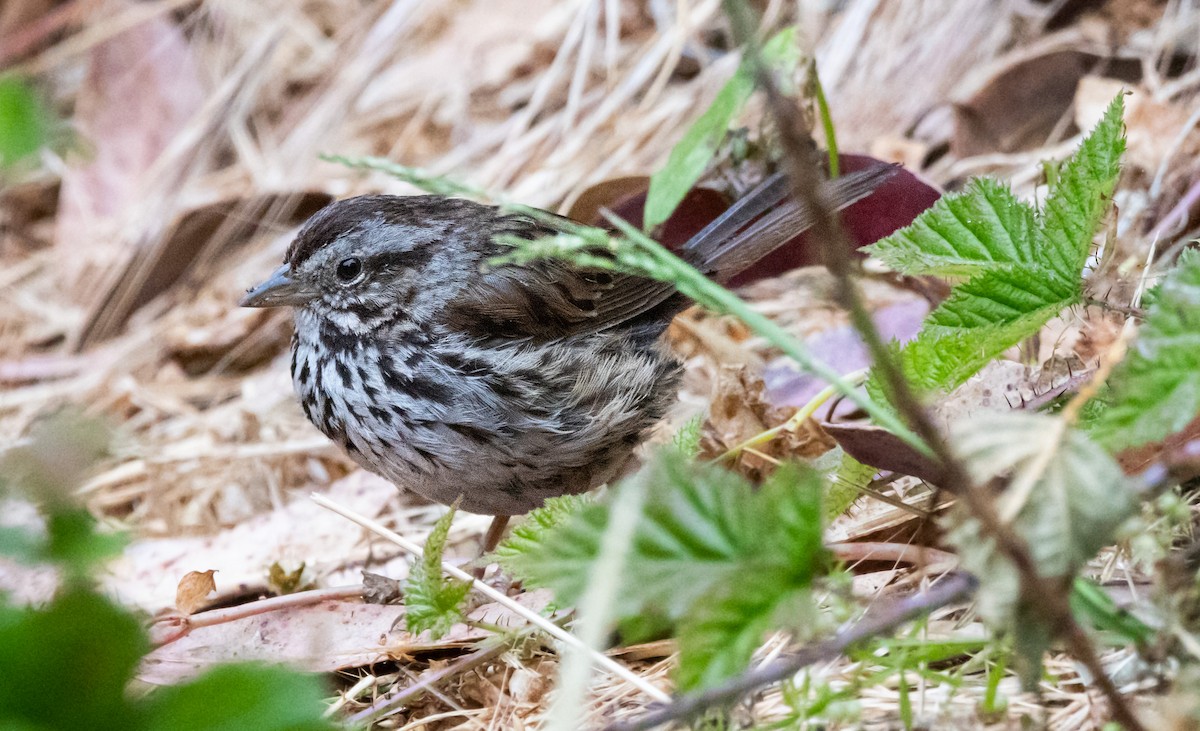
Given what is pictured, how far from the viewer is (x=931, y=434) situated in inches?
55.7

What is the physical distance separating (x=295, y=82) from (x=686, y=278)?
18.3 feet

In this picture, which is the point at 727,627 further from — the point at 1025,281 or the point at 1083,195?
the point at 1083,195

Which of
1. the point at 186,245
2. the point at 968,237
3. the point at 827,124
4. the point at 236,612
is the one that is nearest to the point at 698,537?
the point at 968,237

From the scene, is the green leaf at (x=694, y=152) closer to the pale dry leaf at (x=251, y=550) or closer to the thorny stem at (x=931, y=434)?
the thorny stem at (x=931, y=434)

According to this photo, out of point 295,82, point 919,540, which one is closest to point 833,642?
point 919,540

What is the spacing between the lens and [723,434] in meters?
3.44

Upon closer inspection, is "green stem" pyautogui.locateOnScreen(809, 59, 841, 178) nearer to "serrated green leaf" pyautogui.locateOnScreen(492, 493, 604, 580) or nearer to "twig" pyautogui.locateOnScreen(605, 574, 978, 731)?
"serrated green leaf" pyautogui.locateOnScreen(492, 493, 604, 580)

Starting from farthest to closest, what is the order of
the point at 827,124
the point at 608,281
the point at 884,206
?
1. the point at 608,281
2. the point at 884,206
3. the point at 827,124

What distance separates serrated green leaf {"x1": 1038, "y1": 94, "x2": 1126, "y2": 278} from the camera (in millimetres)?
2248

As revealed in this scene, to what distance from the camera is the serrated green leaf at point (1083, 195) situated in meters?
2.25

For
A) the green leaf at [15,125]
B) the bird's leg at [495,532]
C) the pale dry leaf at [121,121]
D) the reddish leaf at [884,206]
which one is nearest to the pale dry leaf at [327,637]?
the bird's leg at [495,532]

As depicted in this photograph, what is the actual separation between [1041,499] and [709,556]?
423 millimetres

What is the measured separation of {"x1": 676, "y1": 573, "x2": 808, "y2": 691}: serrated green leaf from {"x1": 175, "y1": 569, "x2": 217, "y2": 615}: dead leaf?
5.74 ft

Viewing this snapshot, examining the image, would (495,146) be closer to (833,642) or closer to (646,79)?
(646,79)
